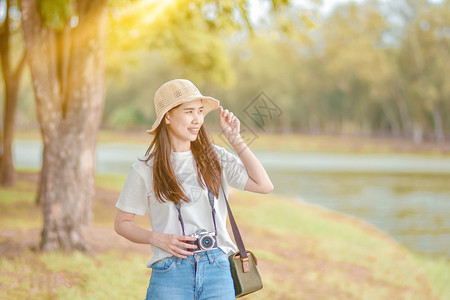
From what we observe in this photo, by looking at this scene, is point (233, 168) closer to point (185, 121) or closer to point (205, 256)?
point (185, 121)

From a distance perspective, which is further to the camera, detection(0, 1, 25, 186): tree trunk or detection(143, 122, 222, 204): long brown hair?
detection(0, 1, 25, 186): tree trunk

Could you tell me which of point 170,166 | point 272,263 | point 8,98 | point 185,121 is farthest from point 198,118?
point 8,98

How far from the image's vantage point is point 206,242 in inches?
105

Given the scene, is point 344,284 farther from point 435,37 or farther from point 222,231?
point 435,37

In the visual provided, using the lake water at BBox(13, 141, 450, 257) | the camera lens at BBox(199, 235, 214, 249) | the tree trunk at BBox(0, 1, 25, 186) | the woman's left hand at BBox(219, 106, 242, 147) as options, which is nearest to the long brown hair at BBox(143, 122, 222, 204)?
the woman's left hand at BBox(219, 106, 242, 147)

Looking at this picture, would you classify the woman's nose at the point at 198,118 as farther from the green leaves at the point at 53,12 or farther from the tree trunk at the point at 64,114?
the green leaves at the point at 53,12

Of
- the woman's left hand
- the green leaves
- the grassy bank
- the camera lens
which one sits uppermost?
the green leaves

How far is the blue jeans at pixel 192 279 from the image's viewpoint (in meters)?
2.63

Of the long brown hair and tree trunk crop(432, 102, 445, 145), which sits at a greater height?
the long brown hair

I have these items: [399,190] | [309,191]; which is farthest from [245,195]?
[399,190]

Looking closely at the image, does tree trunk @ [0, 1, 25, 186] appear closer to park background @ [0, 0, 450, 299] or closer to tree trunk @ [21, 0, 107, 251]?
park background @ [0, 0, 450, 299]

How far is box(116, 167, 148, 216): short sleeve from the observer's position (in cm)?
274

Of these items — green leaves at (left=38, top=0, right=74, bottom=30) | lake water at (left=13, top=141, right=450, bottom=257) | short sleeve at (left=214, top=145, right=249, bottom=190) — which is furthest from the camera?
lake water at (left=13, top=141, right=450, bottom=257)

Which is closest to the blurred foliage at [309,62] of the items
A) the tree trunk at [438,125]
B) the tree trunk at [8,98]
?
the tree trunk at [438,125]
